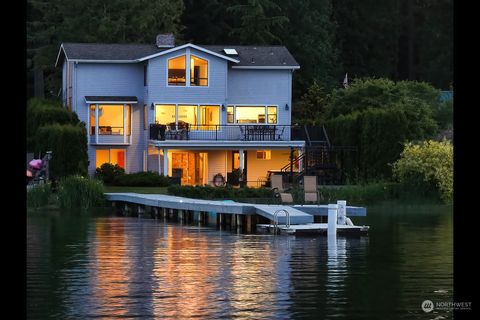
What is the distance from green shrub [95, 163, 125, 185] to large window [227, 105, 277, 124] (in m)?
8.63

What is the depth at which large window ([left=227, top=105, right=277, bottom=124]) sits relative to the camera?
73.9m

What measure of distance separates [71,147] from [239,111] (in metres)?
15.1

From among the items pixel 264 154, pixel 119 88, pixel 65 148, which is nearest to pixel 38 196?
pixel 65 148

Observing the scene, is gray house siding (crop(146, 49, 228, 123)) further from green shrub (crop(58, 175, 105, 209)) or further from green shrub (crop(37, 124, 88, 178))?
green shrub (crop(58, 175, 105, 209))

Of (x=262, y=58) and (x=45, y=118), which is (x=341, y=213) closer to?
(x=45, y=118)

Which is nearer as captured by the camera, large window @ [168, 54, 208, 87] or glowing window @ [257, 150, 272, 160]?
large window @ [168, 54, 208, 87]

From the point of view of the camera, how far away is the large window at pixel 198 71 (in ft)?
Result: 237

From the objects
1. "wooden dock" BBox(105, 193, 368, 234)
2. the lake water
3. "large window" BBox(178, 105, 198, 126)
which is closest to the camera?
the lake water

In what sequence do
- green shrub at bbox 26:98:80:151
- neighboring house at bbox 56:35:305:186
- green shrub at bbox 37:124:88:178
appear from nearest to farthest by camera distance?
green shrub at bbox 37:124:88:178 < green shrub at bbox 26:98:80:151 < neighboring house at bbox 56:35:305:186

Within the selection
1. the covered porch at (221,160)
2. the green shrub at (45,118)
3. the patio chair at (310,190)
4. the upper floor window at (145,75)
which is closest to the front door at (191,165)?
the covered porch at (221,160)

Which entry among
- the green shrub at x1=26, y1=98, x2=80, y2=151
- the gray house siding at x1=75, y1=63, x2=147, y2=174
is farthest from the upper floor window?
the green shrub at x1=26, y1=98, x2=80, y2=151

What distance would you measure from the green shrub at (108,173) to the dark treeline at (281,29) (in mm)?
17949
